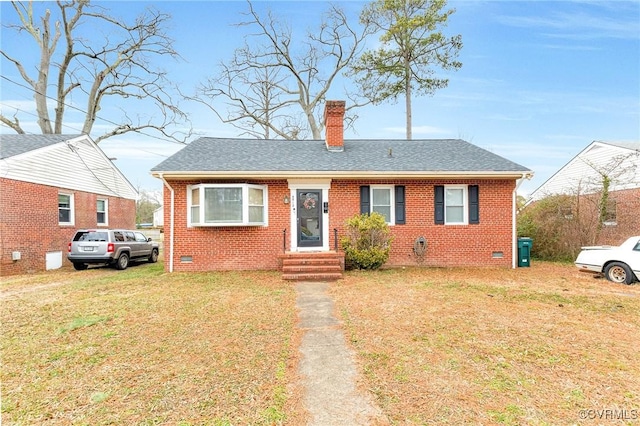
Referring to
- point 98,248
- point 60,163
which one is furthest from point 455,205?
point 60,163

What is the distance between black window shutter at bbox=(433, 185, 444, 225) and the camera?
10555 mm

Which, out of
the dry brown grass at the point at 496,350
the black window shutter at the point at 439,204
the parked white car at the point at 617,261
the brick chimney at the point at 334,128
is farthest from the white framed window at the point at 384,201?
the parked white car at the point at 617,261

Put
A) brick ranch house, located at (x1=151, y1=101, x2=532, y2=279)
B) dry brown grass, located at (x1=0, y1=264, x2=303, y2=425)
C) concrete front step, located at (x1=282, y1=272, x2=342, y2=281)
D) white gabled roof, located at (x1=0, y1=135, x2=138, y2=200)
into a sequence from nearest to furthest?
dry brown grass, located at (x1=0, y1=264, x2=303, y2=425) → concrete front step, located at (x1=282, y1=272, x2=342, y2=281) → brick ranch house, located at (x1=151, y1=101, x2=532, y2=279) → white gabled roof, located at (x1=0, y1=135, x2=138, y2=200)

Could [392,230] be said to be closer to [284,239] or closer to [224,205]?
[284,239]

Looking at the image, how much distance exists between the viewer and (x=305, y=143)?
42.5ft

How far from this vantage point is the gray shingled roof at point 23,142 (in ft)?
38.5

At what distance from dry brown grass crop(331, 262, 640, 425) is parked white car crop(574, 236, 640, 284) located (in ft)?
2.05

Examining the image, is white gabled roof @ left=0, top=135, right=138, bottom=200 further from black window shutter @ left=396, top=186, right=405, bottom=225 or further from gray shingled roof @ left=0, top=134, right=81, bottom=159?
black window shutter @ left=396, top=186, right=405, bottom=225

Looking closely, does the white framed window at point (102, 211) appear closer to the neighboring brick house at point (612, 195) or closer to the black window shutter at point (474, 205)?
the black window shutter at point (474, 205)

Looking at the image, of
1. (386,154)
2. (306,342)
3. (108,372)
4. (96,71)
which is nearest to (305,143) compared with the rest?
(386,154)

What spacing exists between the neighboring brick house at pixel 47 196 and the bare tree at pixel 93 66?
333 inches

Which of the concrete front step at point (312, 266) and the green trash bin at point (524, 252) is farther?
the green trash bin at point (524, 252)

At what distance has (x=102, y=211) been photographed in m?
15.8

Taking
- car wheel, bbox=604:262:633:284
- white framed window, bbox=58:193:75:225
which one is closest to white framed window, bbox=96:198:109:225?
white framed window, bbox=58:193:75:225
